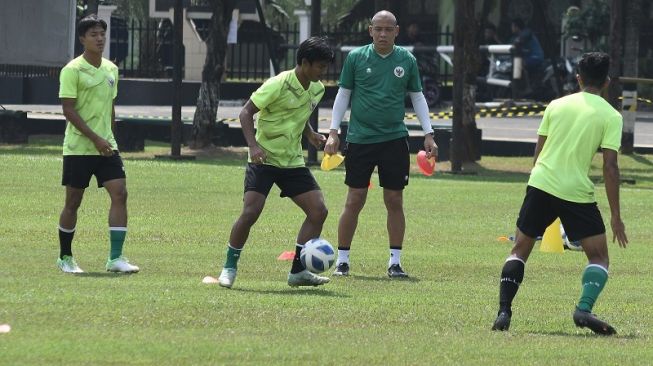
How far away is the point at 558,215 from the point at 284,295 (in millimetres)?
2106

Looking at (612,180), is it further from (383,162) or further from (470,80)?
(470,80)

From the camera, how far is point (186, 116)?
3619 cm

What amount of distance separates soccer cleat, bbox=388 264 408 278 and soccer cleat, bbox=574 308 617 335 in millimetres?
3012

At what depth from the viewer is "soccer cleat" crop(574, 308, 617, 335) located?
31.5 feet

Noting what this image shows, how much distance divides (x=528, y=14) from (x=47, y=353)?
40.0 meters

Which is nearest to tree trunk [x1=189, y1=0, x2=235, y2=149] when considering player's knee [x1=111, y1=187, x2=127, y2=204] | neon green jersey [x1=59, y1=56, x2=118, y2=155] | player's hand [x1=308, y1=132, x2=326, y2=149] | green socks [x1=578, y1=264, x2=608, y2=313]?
neon green jersey [x1=59, y1=56, x2=118, y2=155]

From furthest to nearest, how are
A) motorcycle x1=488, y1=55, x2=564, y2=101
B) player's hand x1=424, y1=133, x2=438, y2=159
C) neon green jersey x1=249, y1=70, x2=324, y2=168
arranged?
motorcycle x1=488, y1=55, x2=564, y2=101, player's hand x1=424, y1=133, x2=438, y2=159, neon green jersey x1=249, y1=70, x2=324, y2=168

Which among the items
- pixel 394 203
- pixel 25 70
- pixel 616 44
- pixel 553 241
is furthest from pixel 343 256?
pixel 25 70

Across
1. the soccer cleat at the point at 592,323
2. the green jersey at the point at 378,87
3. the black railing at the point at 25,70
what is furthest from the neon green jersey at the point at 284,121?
the black railing at the point at 25,70

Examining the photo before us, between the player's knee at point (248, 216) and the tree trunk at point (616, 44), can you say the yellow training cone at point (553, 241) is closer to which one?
the player's knee at point (248, 216)

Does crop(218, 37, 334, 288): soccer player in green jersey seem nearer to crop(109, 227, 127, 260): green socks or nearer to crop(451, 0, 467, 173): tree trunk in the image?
crop(109, 227, 127, 260): green socks

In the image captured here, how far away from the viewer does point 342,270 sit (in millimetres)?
12703

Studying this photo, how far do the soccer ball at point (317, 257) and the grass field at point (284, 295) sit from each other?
0.61 ft

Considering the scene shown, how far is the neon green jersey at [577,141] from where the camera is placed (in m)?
9.67
